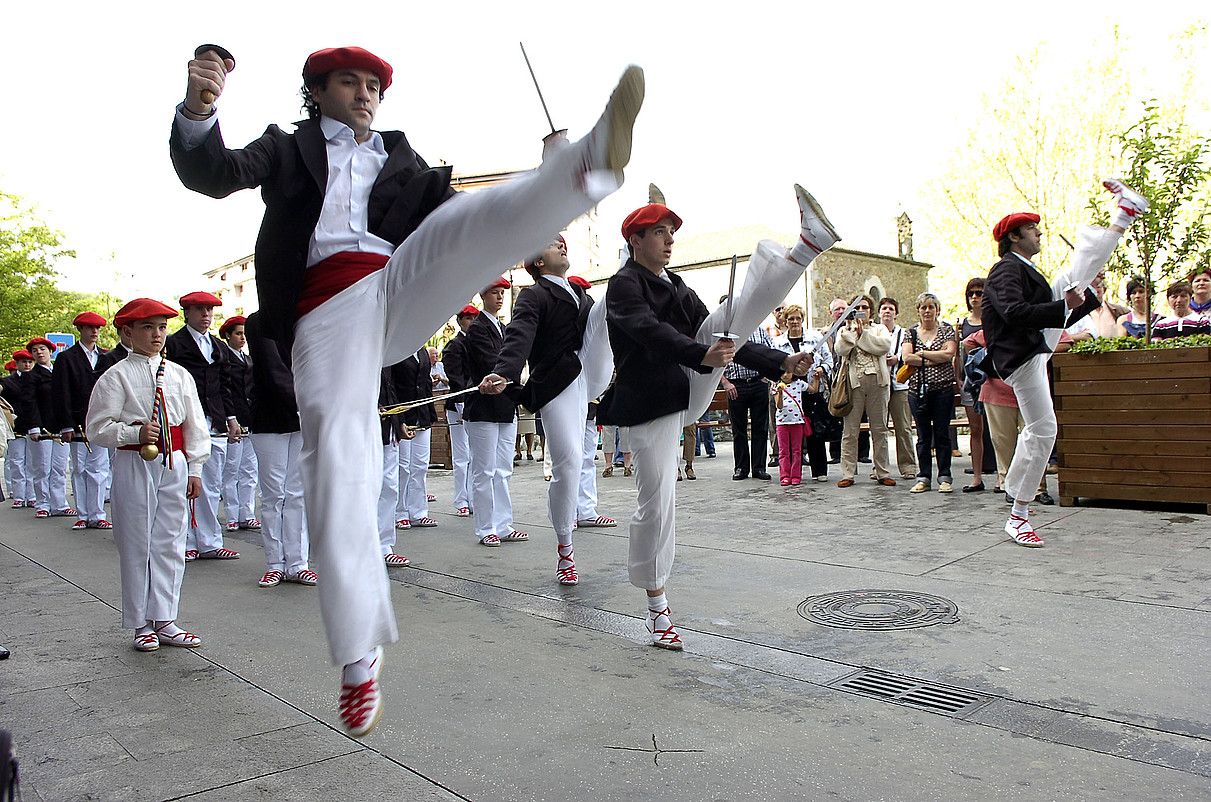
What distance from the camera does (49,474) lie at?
13.4 meters

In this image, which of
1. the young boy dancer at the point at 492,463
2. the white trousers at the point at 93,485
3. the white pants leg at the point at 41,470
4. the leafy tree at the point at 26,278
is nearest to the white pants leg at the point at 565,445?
the young boy dancer at the point at 492,463

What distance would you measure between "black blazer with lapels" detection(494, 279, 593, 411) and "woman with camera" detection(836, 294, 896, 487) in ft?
17.5

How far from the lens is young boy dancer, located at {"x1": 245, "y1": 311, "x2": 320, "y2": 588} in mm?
7305

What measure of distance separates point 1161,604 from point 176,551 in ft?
17.3

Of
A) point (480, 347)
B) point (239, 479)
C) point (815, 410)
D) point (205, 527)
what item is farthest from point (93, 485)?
point (815, 410)

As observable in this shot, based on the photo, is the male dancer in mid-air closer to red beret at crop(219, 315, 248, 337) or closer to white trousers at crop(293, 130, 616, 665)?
white trousers at crop(293, 130, 616, 665)

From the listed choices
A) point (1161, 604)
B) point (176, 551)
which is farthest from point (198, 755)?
point (1161, 604)

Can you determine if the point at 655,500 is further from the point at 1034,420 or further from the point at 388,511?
the point at 1034,420

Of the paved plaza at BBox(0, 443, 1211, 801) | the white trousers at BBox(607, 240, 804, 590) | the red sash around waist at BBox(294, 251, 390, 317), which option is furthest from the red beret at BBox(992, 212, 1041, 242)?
the red sash around waist at BBox(294, 251, 390, 317)

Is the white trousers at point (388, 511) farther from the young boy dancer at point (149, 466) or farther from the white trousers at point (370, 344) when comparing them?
the white trousers at point (370, 344)

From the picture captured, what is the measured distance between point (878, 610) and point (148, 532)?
4.01m

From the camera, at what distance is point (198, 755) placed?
362 cm

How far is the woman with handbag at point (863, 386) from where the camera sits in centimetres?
1165

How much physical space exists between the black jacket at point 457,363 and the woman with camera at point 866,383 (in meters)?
4.61
